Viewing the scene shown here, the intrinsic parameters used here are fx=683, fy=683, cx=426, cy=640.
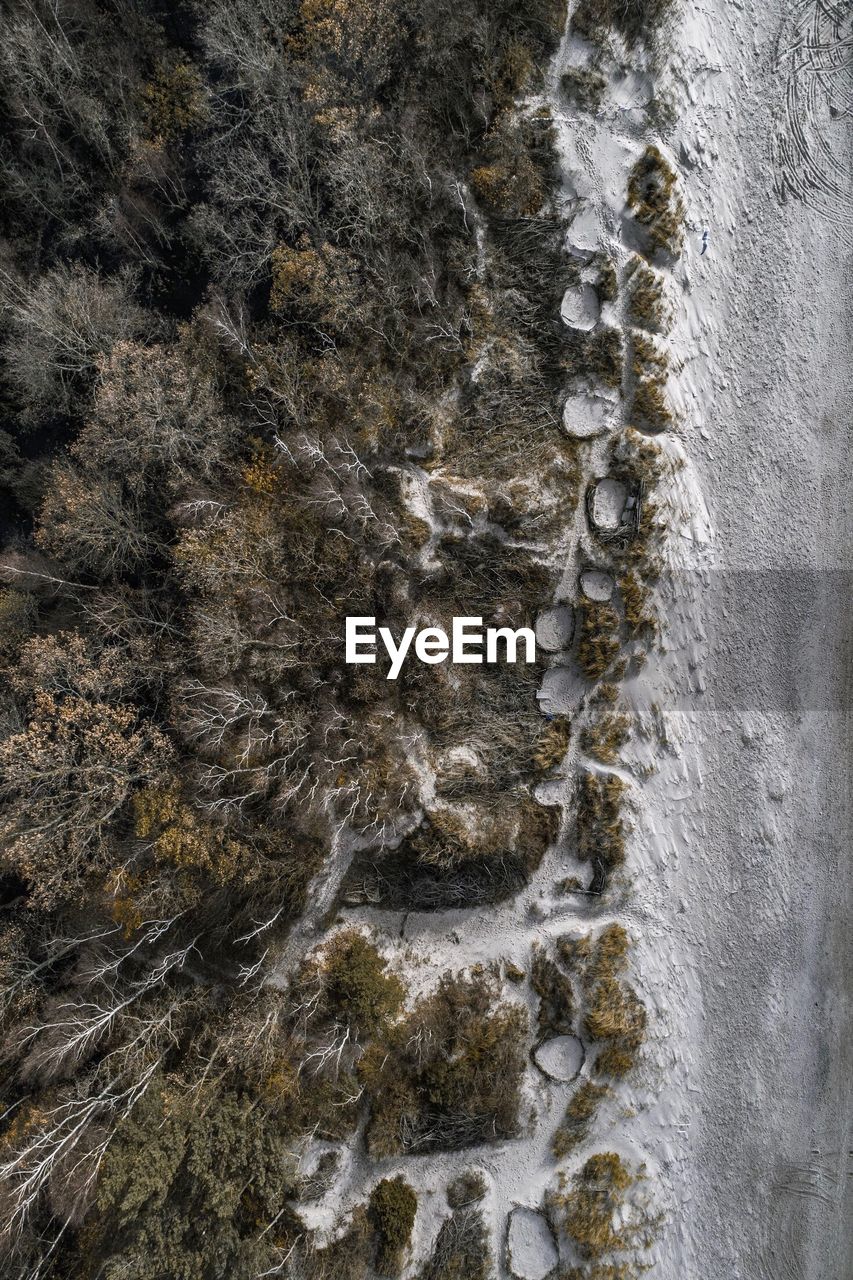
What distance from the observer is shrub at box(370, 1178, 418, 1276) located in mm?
11961

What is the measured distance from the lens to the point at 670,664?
40.3ft

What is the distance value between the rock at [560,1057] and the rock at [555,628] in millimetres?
6961

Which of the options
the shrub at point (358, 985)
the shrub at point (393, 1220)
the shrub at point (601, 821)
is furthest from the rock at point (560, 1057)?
the shrub at point (393, 1220)

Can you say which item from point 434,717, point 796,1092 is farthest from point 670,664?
point 796,1092

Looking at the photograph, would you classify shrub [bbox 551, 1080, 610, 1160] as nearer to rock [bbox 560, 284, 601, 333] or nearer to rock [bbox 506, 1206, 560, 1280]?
rock [bbox 506, 1206, 560, 1280]

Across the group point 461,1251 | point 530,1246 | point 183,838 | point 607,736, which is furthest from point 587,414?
point 461,1251

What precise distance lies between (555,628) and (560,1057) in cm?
764

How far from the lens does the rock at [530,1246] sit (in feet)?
39.5

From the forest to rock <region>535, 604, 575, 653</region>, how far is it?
12.8 inches

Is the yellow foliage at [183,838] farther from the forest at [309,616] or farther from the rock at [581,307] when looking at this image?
the rock at [581,307]

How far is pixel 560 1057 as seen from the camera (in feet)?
39.8

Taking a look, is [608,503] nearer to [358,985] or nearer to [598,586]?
[598,586]

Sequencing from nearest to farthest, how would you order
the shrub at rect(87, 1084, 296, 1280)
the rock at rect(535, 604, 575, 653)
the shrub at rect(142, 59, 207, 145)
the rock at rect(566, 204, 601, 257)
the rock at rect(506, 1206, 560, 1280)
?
the shrub at rect(87, 1084, 296, 1280) < the rock at rect(506, 1206, 560, 1280) < the rock at rect(566, 204, 601, 257) < the rock at rect(535, 604, 575, 653) < the shrub at rect(142, 59, 207, 145)

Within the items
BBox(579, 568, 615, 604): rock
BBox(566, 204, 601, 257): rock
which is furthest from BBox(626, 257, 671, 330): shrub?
BBox(579, 568, 615, 604): rock
